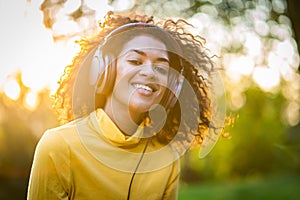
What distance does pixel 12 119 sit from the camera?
3414mm

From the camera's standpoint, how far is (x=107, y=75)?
1.43 meters

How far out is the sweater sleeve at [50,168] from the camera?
4.57 feet

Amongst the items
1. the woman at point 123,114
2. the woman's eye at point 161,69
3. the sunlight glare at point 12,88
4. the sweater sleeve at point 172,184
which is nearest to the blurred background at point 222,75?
the sunlight glare at point 12,88

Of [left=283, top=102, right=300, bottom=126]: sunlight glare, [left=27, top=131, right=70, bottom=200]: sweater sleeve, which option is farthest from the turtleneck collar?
[left=283, top=102, right=300, bottom=126]: sunlight glare

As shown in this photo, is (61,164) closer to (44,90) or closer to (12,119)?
(44,90)

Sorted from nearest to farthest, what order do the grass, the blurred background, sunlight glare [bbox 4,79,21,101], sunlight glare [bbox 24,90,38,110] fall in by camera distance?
the blurred background → sunlight glare [bbox 4,79,21,101] → sunlight glare [bbox 24,90,38,110] → the grass

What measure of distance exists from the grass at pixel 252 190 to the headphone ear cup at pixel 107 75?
13.5 feet

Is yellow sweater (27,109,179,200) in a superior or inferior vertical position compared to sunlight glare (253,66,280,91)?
superior

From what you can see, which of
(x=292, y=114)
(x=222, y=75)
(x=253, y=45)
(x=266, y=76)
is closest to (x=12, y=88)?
(x=222, y=75)

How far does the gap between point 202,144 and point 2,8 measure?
3.89ft

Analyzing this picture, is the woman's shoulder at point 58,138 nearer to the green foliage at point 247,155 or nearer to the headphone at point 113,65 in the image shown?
the headphone at point 113,65

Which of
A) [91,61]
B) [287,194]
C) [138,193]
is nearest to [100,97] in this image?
[91,61]

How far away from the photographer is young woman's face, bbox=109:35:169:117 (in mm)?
1436

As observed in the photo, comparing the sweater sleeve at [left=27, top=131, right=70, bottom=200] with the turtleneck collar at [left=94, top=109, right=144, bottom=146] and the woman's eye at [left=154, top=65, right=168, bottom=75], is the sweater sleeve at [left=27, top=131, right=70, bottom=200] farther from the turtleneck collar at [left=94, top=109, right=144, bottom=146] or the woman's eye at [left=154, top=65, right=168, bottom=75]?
the woman's eye at [left=154, top=65, right=168, bottom=75]
